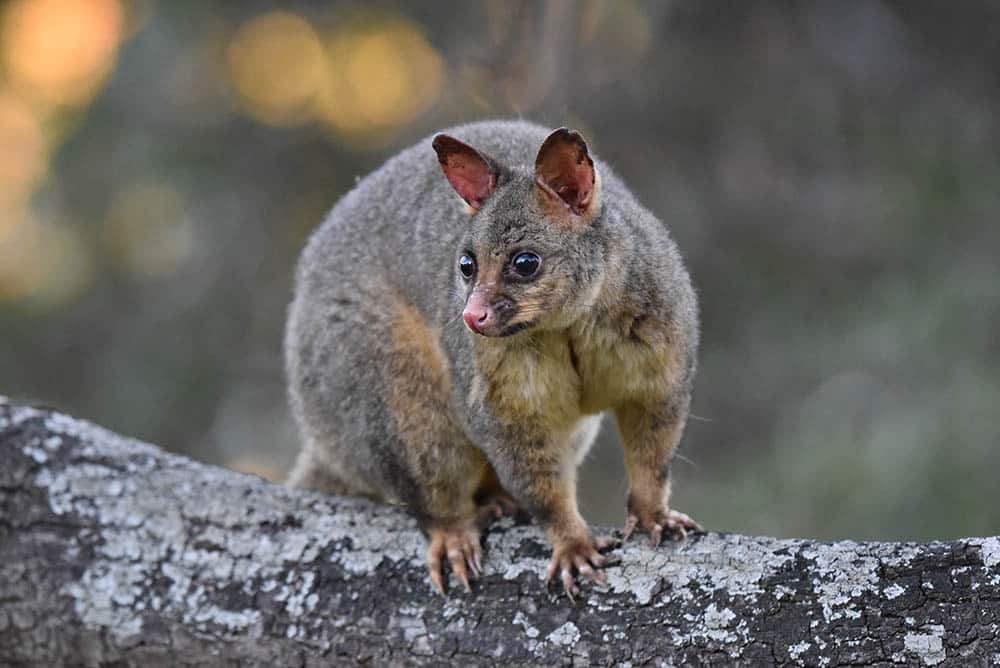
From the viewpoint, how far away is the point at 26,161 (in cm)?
841

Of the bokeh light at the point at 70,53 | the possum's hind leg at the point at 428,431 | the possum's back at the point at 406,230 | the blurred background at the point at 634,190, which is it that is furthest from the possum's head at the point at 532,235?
the bokeh light at the point at 70,53

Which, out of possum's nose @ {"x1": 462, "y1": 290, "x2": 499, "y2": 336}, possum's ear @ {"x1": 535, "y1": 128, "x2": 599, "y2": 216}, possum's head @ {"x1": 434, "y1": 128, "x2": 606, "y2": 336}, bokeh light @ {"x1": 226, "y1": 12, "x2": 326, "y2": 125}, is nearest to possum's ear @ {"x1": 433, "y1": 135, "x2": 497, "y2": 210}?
possum's head @ {"x1": 434, "y1": 128, "x2": 606, "y2": 336}

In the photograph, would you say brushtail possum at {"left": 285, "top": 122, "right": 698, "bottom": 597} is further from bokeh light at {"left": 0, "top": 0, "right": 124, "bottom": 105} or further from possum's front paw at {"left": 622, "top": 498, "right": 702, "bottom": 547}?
bokeh light at {"left": 0, "top": 0, "right": 124, "bottom": 105}

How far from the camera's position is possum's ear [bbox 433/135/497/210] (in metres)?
4.00

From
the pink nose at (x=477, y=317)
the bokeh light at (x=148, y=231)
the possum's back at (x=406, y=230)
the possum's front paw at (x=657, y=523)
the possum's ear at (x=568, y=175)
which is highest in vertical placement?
the bokeh light at (x=148, y=231)

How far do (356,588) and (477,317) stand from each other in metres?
1.00

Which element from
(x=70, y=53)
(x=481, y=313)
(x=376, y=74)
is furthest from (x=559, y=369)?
(x=70, y=53)

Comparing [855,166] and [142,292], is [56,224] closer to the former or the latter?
[142,292]

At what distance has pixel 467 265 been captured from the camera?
4.01 metres

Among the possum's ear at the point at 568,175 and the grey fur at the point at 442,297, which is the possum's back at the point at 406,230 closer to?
the grey fur at the point at 442,297

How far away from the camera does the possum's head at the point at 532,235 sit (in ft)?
12.8

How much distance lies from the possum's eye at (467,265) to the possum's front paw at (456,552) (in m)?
0.84

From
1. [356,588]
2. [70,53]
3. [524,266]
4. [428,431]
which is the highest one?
[70,53]

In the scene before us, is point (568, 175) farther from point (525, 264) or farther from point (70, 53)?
point (70, 53)
